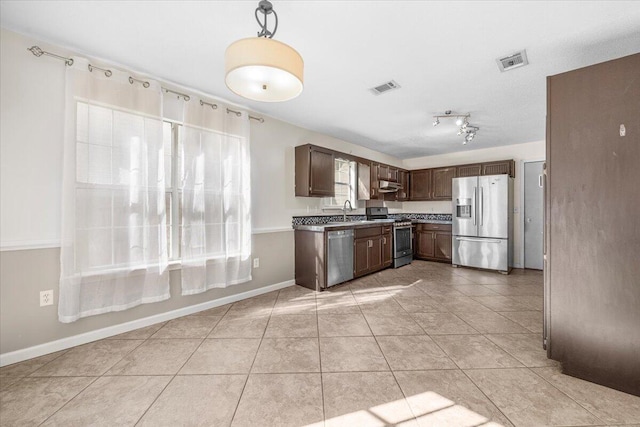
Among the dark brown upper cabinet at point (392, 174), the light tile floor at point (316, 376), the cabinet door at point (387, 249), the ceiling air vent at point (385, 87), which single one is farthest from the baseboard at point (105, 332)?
the dark brown upper cabinet at point (392, 174)

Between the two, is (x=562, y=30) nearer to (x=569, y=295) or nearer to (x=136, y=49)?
(x=569, y=295)

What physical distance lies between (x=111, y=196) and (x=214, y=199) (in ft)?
3.14

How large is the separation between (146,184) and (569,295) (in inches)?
141

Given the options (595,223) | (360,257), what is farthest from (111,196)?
(595,223)

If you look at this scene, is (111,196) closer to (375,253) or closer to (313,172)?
(313,172)

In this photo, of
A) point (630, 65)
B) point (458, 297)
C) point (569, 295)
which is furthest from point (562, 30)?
point (458, 297)

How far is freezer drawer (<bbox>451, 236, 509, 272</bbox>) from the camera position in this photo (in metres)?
4.76

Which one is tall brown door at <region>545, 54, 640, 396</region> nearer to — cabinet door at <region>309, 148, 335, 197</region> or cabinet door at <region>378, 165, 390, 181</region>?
cabinet door at <region>309, 148, 335, 197</region>

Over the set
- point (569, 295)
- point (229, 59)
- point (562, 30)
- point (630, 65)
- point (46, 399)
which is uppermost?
point (562, 30)

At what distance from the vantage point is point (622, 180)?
1.68 m

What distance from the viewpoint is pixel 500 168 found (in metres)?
5.24

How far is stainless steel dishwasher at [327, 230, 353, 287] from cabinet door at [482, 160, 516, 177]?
3366 mm

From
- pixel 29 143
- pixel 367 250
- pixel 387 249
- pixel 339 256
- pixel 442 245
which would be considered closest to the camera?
pixel 29 143

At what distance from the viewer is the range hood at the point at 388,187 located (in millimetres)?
5648
